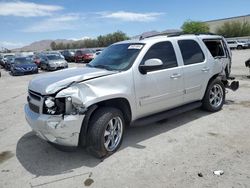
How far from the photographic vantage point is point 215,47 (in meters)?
6.73

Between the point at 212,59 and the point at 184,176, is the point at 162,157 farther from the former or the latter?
the point at 212,59

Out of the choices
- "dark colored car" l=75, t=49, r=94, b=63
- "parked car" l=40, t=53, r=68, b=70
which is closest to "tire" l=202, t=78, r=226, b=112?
"parked car" l=40, t=53, r=68, b=70

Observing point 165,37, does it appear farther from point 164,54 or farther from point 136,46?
point 136,46

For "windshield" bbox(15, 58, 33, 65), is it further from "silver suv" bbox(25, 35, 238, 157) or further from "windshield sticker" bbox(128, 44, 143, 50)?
"windshield sticker" bbox(128, 44, 143, 50)

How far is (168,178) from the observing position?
3.54 metres

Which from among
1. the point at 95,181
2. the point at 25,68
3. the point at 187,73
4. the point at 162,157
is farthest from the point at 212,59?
the point at 25,68

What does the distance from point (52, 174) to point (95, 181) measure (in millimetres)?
698

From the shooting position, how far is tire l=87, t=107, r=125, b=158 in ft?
13.1

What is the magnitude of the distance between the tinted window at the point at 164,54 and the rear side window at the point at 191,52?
0.32 meters

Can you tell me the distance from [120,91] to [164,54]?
139cm

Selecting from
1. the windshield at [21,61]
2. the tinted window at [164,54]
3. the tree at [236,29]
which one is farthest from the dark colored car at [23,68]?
the tree at [236,29]

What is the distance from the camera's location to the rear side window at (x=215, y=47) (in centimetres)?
648

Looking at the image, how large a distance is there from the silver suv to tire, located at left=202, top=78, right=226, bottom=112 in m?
0.02

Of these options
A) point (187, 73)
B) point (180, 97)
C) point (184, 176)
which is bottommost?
point (184, 176)
